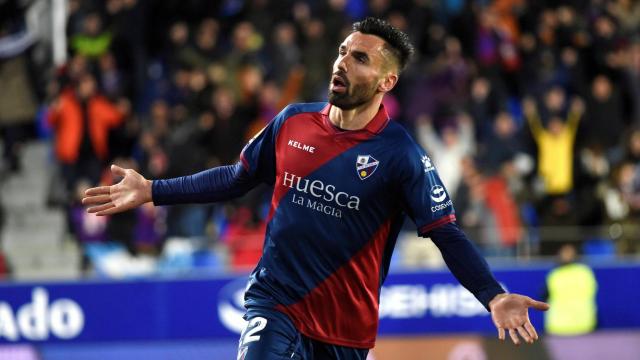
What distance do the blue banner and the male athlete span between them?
5.72m

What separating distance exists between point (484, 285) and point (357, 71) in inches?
47.4

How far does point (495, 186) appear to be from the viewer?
45.9 ft

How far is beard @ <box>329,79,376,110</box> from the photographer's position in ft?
18.9

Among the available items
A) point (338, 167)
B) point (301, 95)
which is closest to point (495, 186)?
point (301, 95)

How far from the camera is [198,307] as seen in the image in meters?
11.8

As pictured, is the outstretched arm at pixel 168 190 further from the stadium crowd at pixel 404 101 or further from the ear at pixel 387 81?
the stadium crowd at pixel 404 101

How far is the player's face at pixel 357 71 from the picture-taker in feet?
19.0

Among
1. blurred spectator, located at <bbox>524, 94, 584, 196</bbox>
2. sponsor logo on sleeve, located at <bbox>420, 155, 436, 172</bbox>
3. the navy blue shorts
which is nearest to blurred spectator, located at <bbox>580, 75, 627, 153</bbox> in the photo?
blurred spectator, located at <bbox>524, 94, 584, 196</bbox>

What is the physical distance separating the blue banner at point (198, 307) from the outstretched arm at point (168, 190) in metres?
5.69

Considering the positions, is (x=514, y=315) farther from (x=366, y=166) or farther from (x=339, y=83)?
(x=339, y=83)

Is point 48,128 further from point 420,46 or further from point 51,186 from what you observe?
point 420,46

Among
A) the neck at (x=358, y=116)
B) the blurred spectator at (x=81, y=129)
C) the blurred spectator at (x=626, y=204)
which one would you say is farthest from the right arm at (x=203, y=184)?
the blurred spectator at (x=81, y=129)

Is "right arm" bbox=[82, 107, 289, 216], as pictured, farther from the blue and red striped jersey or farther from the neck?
the neck

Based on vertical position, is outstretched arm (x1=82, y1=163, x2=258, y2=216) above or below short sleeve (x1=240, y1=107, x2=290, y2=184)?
below
